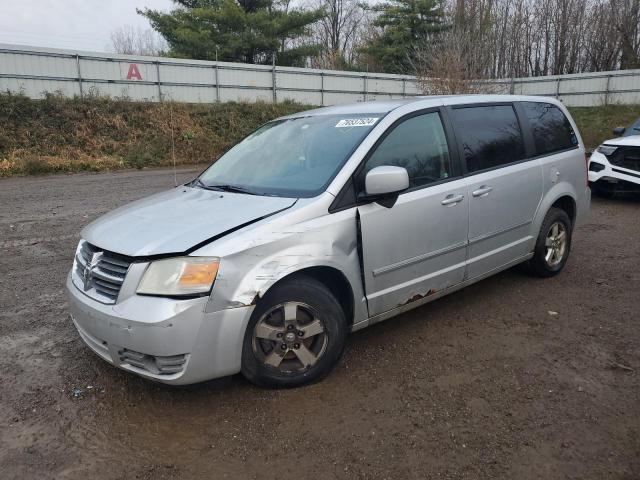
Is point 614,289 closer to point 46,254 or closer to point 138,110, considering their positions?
point 46,254

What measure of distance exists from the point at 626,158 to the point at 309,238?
7.91 meters

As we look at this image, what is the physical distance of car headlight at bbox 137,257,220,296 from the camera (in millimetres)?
2658

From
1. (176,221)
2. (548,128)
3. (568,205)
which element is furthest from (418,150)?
(568,205)

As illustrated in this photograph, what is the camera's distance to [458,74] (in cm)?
1709

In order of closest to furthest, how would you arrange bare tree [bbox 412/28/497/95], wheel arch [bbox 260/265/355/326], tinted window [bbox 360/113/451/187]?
wheel arch [bbox 260/265/355/326] < tinted window [bbox 360/113/451/187] < bare tree [bbox 412/28/497/95]

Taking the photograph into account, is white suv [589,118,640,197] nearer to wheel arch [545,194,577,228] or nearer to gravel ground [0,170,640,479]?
wheel arch [545,194,577,228]

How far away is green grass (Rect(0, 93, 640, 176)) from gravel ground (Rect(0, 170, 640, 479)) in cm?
1372

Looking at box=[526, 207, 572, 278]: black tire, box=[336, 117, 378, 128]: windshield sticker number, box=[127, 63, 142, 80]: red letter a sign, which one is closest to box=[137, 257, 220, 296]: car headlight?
box=[336, 117, 378, 128]: windshield sticker number

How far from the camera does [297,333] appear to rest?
118 inches

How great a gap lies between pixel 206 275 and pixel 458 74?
16.4m

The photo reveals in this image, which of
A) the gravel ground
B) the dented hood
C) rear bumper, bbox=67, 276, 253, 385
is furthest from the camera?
the dented hood

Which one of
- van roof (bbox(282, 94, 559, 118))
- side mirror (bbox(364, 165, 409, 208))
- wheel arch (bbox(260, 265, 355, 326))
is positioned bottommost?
wheel arch (bbox(260, 265, 355, 326))

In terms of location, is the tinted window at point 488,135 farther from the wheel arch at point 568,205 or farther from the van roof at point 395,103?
the wheel arch at point 568,205

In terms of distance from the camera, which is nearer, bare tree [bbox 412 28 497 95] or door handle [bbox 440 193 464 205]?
door handle [bbox 440 193 464 205]
